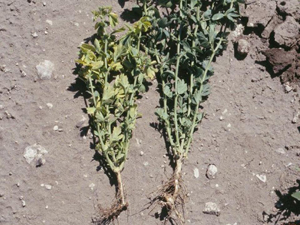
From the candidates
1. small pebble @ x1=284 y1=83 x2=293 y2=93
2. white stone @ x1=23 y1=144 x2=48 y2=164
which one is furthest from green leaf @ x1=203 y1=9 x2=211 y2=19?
white stone @ x1=23 y1=144 x2=48 y2=164

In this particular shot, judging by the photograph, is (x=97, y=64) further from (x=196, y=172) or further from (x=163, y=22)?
(x=196, y=172)

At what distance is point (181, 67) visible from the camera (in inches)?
96.1

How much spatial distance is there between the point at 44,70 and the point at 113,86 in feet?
1.18

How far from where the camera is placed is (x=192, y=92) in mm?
2434

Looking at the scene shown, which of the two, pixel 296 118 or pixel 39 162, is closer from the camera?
pixel 39 162

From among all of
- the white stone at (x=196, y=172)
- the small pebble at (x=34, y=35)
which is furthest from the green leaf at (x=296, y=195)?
the small pebble at (x=34, y=35)

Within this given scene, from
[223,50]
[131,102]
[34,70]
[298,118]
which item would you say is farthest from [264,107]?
[34,70]

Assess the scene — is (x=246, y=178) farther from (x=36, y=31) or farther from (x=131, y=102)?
(x=36, y=31)

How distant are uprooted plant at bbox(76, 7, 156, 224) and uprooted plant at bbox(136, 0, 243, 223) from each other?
0.10 meters

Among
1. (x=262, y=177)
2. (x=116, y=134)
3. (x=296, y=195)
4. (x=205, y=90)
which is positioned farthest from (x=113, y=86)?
(x=296, y=195)

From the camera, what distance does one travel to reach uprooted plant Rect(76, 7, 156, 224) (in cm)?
227

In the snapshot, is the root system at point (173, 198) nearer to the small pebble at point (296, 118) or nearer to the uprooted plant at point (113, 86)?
the uprooted plant at point (113, 86)

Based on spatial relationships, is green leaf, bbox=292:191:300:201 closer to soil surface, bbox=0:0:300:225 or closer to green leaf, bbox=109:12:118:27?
soil surface, bbox=0:0:300:225

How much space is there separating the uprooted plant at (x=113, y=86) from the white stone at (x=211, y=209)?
0.41 metres
